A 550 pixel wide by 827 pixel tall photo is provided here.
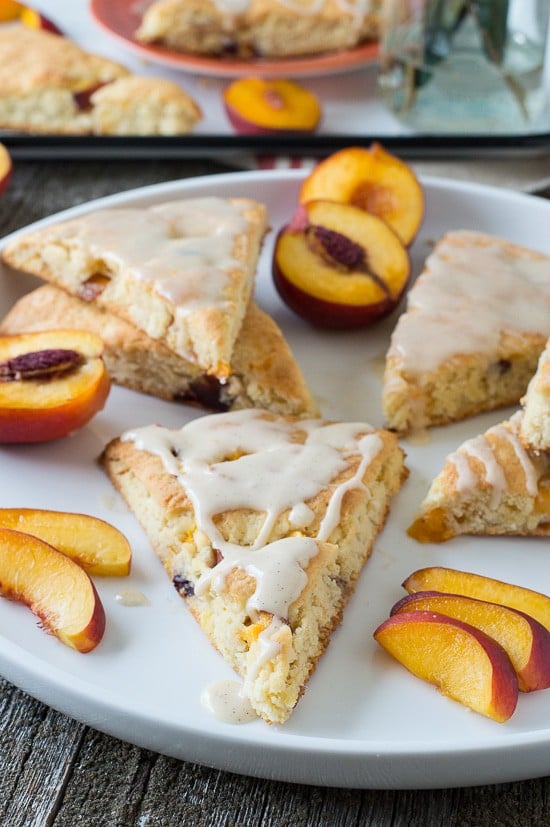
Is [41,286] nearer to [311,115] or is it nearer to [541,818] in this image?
[311,115]

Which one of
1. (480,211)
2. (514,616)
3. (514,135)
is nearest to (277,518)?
(514,616)

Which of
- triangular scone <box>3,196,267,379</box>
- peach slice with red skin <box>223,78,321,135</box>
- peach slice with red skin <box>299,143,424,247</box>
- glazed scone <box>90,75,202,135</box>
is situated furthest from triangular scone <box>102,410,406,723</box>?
glazed scone <box>90,75,202,135</box>

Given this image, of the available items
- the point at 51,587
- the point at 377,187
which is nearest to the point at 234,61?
the point at 377,187

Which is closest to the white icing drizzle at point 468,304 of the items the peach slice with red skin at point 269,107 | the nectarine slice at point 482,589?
the nectarine slice at point 482,589

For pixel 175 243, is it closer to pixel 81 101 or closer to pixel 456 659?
pixel 456 659

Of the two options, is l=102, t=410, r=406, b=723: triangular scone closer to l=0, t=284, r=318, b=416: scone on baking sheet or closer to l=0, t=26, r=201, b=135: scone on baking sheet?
l=0, t=284, r=318, b=416: scone on baking sheet

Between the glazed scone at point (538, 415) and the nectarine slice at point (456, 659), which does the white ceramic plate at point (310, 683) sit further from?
the glazed scone at point (538, 415)
